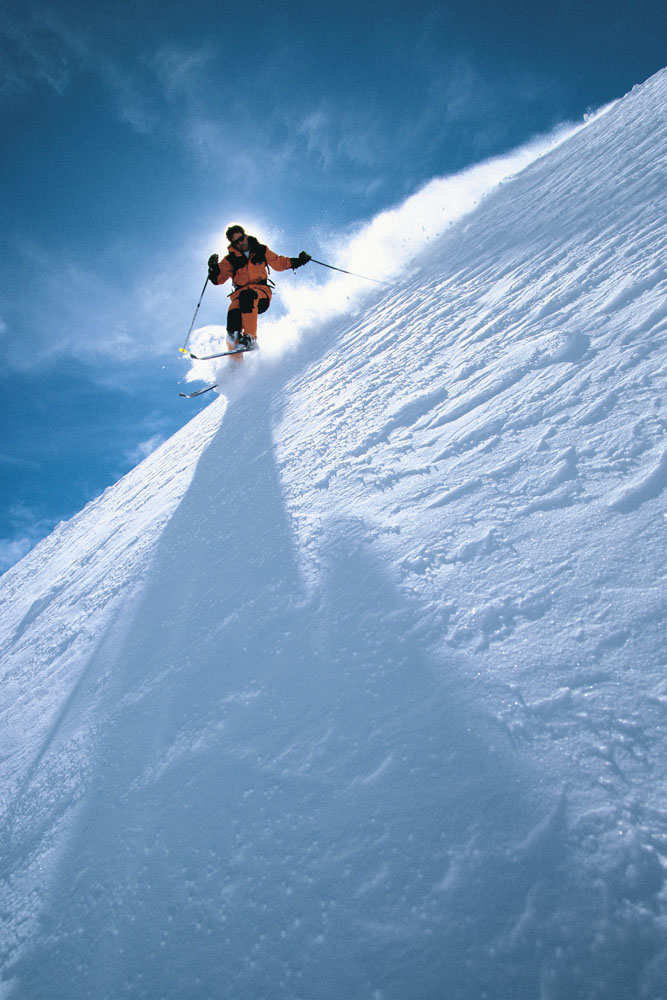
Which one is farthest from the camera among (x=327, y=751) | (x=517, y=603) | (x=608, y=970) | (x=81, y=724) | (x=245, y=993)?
(x=81, y=724)

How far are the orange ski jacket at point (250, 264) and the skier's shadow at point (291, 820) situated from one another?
577cm

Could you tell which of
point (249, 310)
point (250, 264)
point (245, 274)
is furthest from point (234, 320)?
point (250, 264)

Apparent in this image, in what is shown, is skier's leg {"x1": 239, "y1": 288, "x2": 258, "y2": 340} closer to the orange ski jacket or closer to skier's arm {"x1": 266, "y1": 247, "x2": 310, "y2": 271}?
the orange ski jacket

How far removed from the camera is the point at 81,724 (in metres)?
1.83

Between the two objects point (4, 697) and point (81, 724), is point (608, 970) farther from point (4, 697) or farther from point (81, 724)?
point (4, 697)

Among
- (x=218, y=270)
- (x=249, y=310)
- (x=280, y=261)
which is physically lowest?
(x=249, y=310)

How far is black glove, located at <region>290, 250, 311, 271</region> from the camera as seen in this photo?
20.6 ft

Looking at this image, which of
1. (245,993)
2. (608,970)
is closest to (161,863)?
(245,993)

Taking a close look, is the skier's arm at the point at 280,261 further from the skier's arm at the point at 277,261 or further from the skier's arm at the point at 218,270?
the skier's arm at the point at 218,270

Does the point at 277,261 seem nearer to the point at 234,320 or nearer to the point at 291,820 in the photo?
the point at 234,320

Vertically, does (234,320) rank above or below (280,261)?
below

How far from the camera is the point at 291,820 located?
118 cm

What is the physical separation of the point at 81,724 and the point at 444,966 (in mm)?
1596

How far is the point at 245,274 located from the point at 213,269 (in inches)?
18.0
